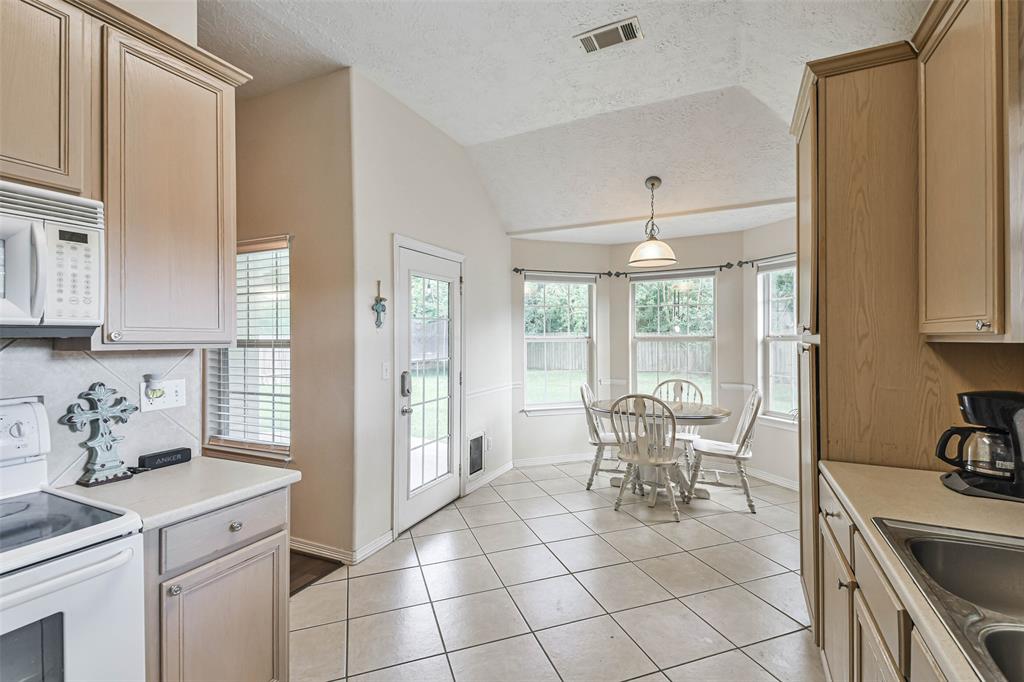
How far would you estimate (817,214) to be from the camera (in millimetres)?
1795

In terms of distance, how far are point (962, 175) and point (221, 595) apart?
8.51 feet

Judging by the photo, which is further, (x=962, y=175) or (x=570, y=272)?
(x=570, y=272)

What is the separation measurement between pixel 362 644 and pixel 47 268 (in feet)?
6.08

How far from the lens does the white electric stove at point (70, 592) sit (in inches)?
38.9

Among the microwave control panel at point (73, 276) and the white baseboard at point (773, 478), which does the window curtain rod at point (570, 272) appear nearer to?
the white baseboard at point (773, 478)

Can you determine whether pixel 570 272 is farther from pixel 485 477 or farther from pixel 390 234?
pixel 390 234

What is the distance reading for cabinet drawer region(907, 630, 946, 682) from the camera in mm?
812

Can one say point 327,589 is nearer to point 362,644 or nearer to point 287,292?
point 362,644

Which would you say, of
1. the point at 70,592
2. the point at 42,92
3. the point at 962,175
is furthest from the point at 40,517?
the point at 962,175

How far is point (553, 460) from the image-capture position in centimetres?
509

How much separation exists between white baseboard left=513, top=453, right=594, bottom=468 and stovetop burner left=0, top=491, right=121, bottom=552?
3.95 meters

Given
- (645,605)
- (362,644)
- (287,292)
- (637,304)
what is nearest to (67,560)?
(362,644)

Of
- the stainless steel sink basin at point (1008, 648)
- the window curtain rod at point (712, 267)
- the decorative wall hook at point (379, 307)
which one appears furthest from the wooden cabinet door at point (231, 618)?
the window curtain rod at point (712, 267)

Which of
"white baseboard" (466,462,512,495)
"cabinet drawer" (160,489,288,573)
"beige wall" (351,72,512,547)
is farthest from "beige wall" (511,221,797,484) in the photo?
"cabinet drawer" (160,489,288,573)
